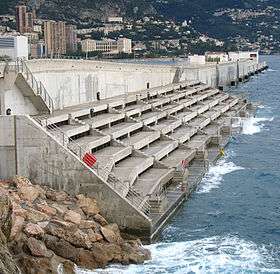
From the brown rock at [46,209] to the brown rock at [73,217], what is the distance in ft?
2.37

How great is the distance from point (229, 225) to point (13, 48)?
22065 millimetres

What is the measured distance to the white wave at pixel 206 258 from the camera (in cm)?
3150

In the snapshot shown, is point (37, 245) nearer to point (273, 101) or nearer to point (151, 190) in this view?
point (151, 190)

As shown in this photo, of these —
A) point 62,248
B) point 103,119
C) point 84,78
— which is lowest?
point 62,248

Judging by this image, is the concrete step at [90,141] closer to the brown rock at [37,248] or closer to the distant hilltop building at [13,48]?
the distant hilltop building at [13,48]

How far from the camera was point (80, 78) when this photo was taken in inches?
2251

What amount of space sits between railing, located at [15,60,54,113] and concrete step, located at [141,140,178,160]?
7.87m

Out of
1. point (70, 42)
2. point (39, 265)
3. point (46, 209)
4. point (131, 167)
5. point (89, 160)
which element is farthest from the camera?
point (70, 42)

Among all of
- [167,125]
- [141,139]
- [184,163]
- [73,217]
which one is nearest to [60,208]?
[73,217]

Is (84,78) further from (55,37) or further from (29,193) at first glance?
(55,37)

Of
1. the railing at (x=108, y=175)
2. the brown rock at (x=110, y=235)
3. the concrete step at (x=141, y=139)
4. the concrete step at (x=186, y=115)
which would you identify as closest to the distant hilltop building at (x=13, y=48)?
the concrete step at (x=141, y=139)

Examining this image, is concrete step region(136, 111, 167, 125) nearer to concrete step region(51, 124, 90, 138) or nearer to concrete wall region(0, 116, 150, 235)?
concrete step region(51, 124, 90, 138)

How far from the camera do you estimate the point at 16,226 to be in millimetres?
32031

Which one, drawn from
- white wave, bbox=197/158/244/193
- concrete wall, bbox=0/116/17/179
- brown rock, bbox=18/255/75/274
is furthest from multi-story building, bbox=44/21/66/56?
brown rock, bbox=18/255/75/274
